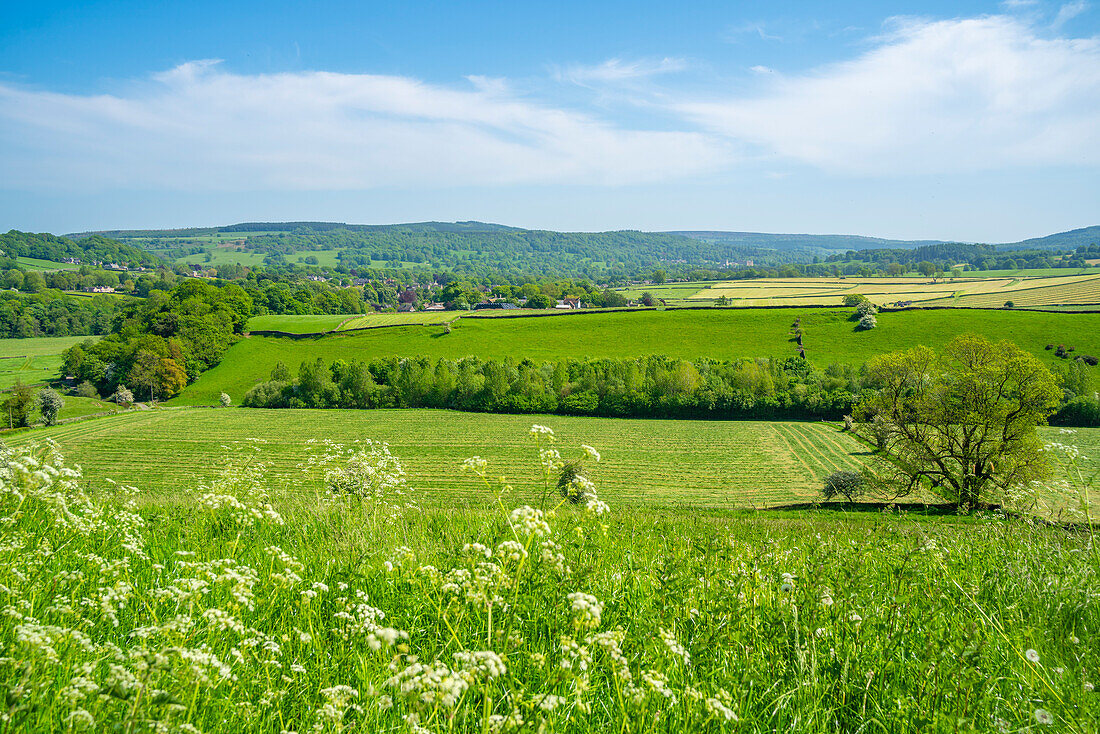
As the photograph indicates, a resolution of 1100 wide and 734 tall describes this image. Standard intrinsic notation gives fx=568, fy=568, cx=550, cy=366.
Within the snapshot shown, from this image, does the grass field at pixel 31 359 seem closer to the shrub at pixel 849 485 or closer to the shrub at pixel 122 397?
the shrub at pixel 122 397

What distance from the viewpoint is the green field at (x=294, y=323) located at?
10494 centimetres

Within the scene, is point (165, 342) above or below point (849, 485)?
above

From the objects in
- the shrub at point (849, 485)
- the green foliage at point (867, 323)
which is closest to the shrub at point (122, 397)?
the shrub at point (849, 485)

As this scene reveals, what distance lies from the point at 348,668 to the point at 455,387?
7875 centimetres

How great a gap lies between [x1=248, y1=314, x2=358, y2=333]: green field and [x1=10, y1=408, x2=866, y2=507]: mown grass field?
28.6 m

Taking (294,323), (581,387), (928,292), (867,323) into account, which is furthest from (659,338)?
(928,292)

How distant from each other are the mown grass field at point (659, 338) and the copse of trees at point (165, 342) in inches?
118

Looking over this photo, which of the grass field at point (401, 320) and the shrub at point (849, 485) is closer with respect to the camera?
the shrub at point (849, 485)

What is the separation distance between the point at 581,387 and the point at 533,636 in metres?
75.6

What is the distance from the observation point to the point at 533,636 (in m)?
3.43

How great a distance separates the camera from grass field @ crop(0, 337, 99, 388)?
82.6 m

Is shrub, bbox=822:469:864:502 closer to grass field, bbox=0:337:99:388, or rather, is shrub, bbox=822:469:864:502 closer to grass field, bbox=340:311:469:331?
grass field, bbox=340:311:469:331

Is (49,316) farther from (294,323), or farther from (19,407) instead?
(19,407)

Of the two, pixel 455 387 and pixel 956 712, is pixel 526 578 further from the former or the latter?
pixel 455 387
